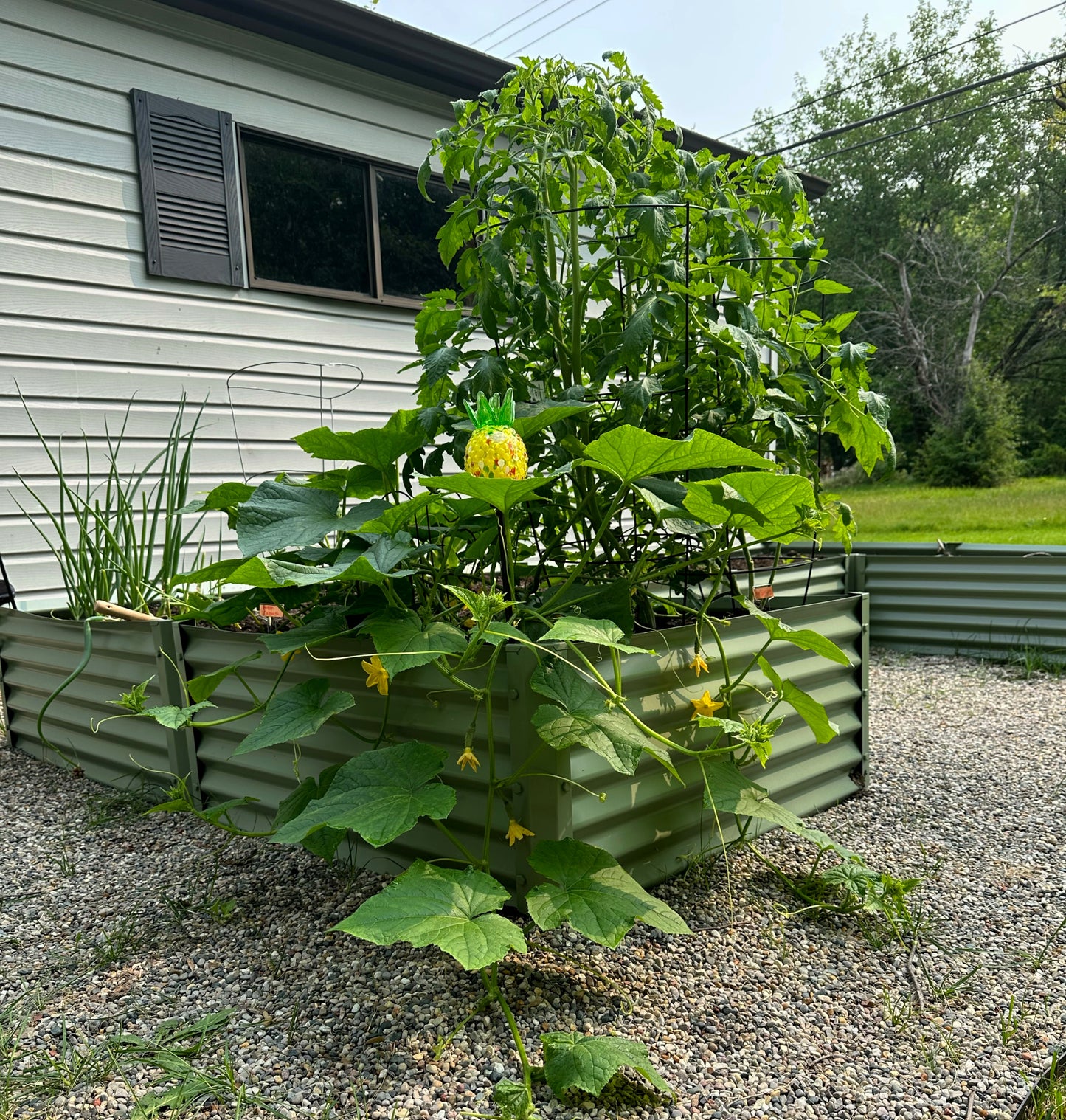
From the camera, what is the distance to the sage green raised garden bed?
50.5 inches

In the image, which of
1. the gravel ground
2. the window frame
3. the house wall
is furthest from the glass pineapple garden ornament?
the window frame

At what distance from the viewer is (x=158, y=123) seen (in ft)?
10.7

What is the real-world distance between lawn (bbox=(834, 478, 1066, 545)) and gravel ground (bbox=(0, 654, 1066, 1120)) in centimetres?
526

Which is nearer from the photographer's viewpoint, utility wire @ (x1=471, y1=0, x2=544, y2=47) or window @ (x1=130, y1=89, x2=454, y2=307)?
window @ (x1=130, y1=89, x2=454, y2=307)

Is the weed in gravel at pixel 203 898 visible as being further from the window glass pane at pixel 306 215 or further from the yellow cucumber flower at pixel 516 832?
the window glass pane at pixel 306 215

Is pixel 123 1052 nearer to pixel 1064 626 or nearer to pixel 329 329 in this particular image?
pixel 329 329

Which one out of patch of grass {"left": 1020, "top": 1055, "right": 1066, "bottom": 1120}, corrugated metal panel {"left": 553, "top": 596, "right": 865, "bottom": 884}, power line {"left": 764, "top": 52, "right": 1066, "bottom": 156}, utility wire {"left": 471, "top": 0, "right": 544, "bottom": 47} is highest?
utility wire {"left": 471, "top": 0, "right": 544, "bottom": 47}

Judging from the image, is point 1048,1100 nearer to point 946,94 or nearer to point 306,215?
point 306,215

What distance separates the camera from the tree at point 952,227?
49.9 ft

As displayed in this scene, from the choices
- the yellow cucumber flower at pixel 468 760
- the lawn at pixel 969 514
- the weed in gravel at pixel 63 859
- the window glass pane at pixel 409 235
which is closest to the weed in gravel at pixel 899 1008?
the yellow cucumber flower at pixel 468 760

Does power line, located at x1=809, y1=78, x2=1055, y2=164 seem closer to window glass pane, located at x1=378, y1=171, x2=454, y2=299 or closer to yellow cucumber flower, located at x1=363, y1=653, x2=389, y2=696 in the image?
window glass pane, located at x1=378, y1=171, x2=454, y2=299

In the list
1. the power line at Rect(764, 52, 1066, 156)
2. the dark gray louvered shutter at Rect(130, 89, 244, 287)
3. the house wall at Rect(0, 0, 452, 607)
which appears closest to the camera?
the house wall at Rect(0, 0, 452, 607)

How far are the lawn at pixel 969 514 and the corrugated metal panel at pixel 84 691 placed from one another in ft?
19.1

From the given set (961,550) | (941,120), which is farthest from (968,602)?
(941,120)
